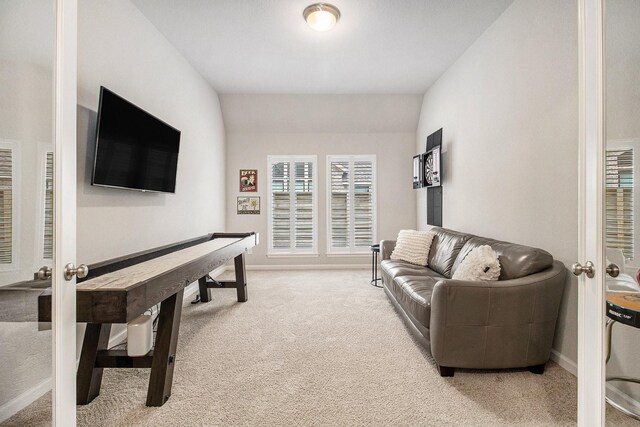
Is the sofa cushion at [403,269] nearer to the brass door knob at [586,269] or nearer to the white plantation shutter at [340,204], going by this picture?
the white plantation shutter at [340,204]

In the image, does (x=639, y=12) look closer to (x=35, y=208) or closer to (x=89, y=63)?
(x=35, y=208)

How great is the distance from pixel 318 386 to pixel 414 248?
2231mm

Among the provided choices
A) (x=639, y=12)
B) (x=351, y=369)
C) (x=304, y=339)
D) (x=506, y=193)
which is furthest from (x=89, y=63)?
(x=506, y=193)

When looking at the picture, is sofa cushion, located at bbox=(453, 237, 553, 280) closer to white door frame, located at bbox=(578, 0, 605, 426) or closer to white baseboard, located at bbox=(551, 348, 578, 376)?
Answer: white baseboard, located at bbox=(551, 348, 578, 376)

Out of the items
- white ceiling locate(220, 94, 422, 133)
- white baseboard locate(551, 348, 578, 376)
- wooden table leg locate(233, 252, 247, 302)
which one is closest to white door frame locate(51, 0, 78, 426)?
wooden table leg locate(233, 252, 247, 302)

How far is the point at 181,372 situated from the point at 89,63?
7.62 feet

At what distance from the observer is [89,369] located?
181 cm

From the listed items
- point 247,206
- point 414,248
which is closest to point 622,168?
point 414,248

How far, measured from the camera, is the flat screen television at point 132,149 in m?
2.22

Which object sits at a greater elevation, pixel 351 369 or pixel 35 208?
pixel 35 208

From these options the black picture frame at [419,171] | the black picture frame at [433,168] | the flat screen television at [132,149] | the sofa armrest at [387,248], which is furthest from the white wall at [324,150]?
the flat screen television at [132,149]

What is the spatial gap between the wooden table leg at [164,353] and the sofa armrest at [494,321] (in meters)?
1.69

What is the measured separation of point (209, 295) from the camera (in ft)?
12.3

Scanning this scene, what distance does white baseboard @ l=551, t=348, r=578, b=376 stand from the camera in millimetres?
2043
